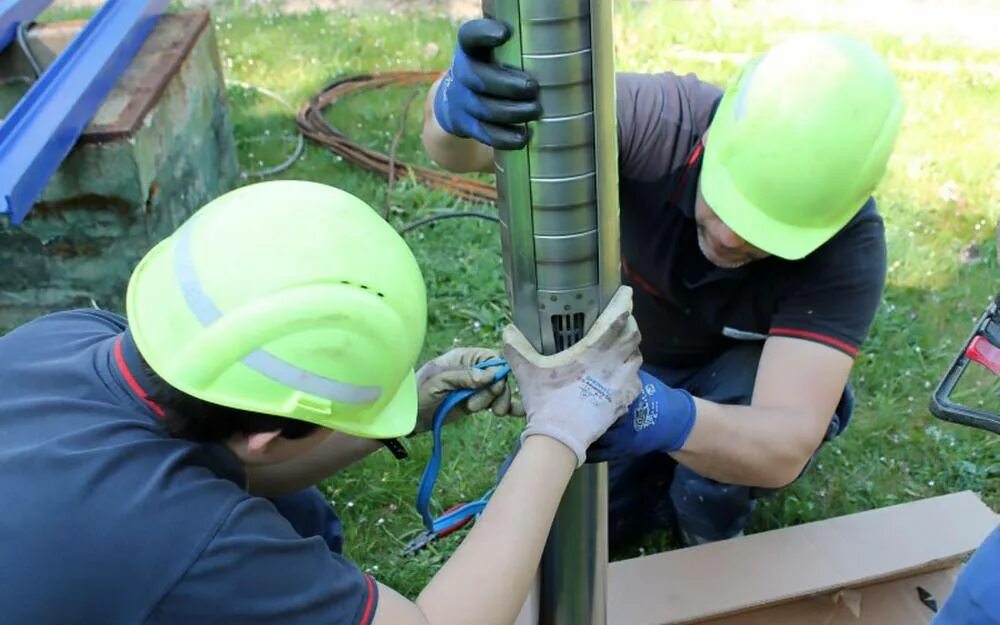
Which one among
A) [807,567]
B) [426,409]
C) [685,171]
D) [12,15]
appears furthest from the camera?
[12,15]

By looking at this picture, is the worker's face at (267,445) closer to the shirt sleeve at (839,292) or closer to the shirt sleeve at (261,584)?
the shirt sleeve at (261,584)

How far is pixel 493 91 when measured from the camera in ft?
4.49

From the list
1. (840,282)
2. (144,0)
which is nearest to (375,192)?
(144,0)

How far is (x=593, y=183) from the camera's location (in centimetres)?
142

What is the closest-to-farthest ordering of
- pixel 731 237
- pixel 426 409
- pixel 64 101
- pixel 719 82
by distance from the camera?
pixel 426 409 < pixel 731 237 < pixel 64 101 < pixel 719 82

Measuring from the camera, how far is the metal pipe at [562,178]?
1285 mm

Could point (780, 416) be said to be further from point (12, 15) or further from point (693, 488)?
point (12, 15)

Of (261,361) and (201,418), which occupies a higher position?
(261,361)

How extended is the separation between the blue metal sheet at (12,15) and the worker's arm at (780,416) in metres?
3.38

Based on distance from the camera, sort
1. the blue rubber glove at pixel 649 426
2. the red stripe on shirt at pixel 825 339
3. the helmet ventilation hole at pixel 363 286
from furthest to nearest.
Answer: the red stripe on shirt at pixel 825 339
the blue rubber glove at pixel 649 426
the helmet ventilation hole at pixel 363 286

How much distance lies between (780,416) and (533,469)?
31.3 inches

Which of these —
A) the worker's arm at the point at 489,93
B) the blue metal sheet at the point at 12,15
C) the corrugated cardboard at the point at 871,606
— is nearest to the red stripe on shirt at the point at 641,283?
the corrugated cardboard at the point at 871,606

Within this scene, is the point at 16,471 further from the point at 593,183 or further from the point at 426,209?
the point at 426,209

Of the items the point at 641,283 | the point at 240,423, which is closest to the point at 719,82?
the point at 641,283
